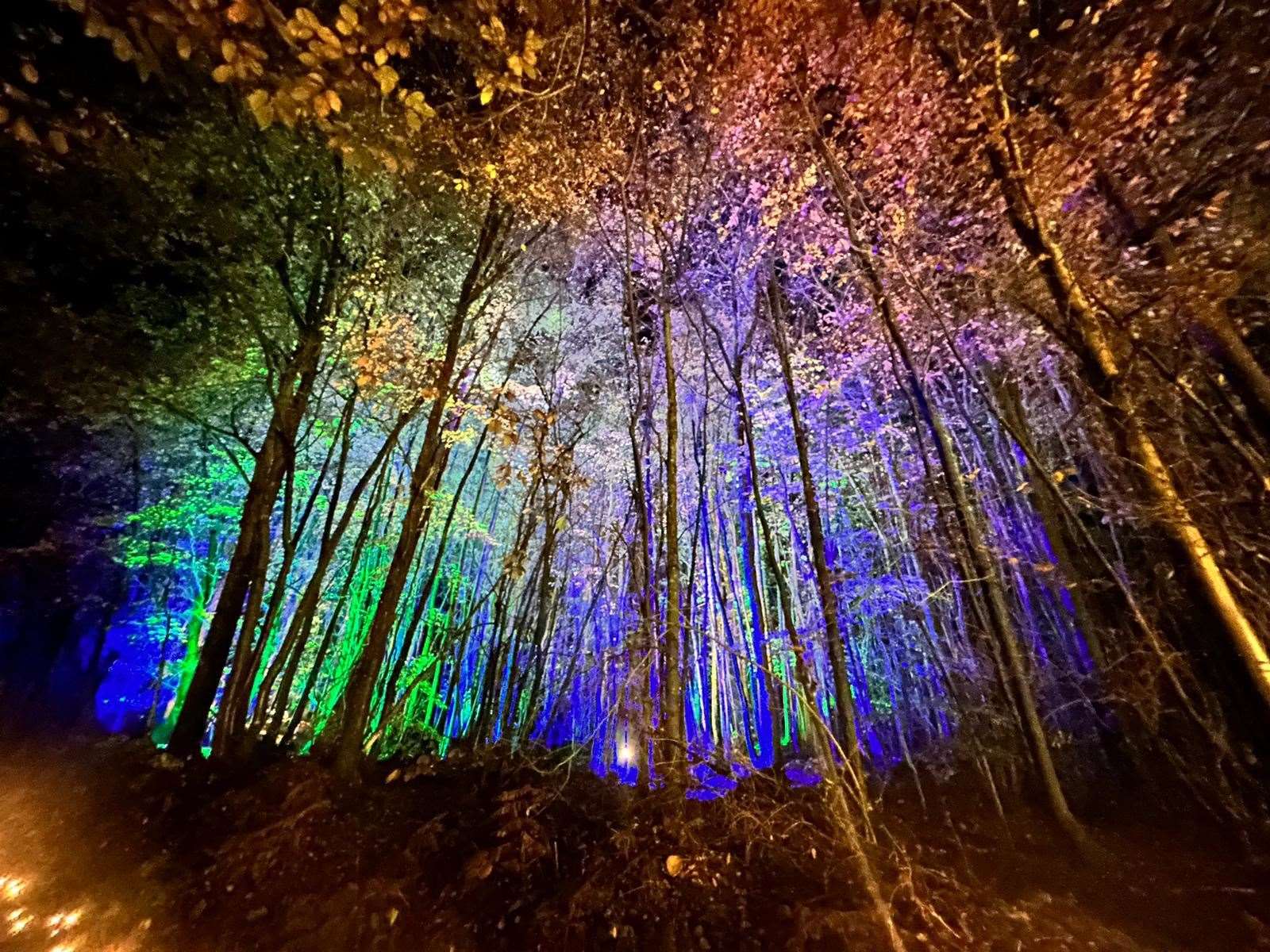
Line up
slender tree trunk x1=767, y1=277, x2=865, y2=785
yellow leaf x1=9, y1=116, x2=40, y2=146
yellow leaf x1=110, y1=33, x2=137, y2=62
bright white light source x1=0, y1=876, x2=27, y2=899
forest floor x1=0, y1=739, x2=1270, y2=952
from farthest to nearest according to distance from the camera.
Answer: slender tree trunk x1=767, y1=277, x2=865, y2=785, bright white light source x1=0, y1=876, x2=27, y2=899, forest floor x1=0, y1=739, x2=1270, y2=952, yellow leaf x1=9, y1=116, x2=40, y2=146, yellow leaf x1=110, y1=33, x2=137, y2=62

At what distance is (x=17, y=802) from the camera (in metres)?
5.12

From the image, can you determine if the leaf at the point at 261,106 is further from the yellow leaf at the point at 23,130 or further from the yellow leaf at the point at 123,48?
the yellow leaf at the point at 23,130

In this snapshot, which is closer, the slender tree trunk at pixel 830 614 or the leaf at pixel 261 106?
the leaf at pixel 261 106

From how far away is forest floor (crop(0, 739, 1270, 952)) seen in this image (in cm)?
338

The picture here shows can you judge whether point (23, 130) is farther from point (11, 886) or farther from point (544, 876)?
point (544, 876)

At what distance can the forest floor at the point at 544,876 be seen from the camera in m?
3.38

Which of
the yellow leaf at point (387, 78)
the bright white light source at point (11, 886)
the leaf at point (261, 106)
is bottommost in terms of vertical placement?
the bright white light source at point (11, 886)

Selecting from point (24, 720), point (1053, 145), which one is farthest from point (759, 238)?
point (24, 720)

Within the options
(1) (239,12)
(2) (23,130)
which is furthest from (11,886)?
(1) (239,12)

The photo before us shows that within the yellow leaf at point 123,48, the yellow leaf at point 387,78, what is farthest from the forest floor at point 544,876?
the yellow leaf at point 387,78

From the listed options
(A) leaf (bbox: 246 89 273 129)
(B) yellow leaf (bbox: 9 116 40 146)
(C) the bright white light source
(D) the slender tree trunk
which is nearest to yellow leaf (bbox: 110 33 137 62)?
(A) leaf (bbox: 246 89 273 129)

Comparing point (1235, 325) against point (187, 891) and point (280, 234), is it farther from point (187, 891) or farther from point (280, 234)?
point (280, 234)

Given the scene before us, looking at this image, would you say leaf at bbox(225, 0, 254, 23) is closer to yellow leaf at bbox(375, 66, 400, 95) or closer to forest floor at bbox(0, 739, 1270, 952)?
yellow leaf at bbox(375, 66, 400, 95)

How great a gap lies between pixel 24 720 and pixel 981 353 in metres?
18.8
